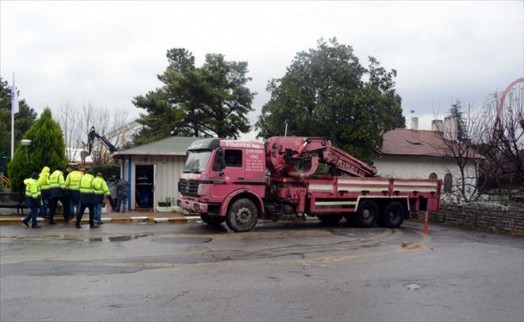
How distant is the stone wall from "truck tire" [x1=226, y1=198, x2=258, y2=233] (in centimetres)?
783

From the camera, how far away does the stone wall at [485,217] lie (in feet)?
51.2

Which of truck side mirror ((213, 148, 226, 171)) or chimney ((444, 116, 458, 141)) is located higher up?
chimney ((444, 116, 458, 141))

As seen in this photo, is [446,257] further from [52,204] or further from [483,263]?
[52,204]

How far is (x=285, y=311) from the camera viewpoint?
6273mm

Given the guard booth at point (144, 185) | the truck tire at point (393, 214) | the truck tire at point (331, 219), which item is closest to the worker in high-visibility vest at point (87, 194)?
the guard booth at point (144, 185)

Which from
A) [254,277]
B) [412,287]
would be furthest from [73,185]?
[412,287]

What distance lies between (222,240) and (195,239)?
734 millimetres

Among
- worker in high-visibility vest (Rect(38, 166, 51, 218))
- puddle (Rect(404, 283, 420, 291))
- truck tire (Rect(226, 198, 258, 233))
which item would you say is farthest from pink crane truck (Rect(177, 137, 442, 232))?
puddle (Rect(404, 283, 420, 291))

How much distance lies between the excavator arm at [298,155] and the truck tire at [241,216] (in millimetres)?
1655

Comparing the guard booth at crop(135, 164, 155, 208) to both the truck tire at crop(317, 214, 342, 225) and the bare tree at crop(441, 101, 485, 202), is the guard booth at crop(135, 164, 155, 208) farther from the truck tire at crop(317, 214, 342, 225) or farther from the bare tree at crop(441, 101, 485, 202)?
the bare tree at crop(441, 101, 485, 202)

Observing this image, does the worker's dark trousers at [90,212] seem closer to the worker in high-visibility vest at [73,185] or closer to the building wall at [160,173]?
the worker in high-visibility vest at [73,185]

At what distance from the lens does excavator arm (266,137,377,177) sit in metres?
15.5

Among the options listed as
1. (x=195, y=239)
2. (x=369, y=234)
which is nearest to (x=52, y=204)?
(x=195, y=239)

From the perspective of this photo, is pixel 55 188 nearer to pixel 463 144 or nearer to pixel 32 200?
pixel 32 200
